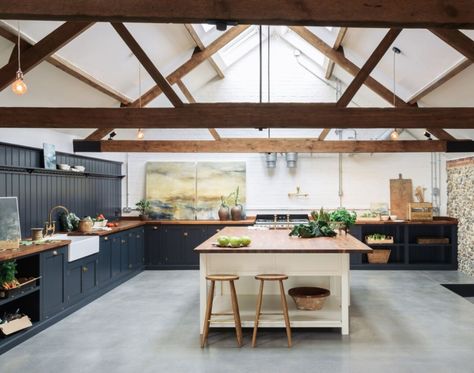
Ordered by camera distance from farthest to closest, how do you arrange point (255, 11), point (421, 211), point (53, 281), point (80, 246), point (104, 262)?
point (421, 211) < point (104, 262) < point (80, 246) < point (53, 281) < point (255, 11)

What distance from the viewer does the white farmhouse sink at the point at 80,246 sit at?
602 cm

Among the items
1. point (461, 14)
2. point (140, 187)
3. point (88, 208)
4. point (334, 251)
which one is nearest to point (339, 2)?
point (461, 14)

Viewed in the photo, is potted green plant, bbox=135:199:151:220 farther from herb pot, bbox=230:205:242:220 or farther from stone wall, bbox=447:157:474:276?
stone wall, bbox=447:157:474:276

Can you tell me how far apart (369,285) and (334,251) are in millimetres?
3535

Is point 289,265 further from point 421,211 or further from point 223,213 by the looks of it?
point 421,211

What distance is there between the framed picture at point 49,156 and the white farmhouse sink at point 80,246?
42.4 inches

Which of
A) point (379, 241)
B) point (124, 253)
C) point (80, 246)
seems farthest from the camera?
point (379, 241)

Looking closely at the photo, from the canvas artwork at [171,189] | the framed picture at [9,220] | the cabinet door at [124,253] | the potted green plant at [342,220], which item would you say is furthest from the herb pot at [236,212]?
the framed picture at [9,220]

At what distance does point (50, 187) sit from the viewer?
7020 mm

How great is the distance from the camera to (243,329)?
531 cm

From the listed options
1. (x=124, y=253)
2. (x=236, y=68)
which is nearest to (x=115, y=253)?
(x=124, y=253)

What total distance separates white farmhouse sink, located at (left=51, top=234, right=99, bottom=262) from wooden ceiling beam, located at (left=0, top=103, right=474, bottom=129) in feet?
5.40

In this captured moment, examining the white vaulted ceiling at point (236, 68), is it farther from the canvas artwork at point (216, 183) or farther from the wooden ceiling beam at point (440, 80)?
the canvas artwork at point (216, 183)

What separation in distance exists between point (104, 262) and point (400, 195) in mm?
6681
